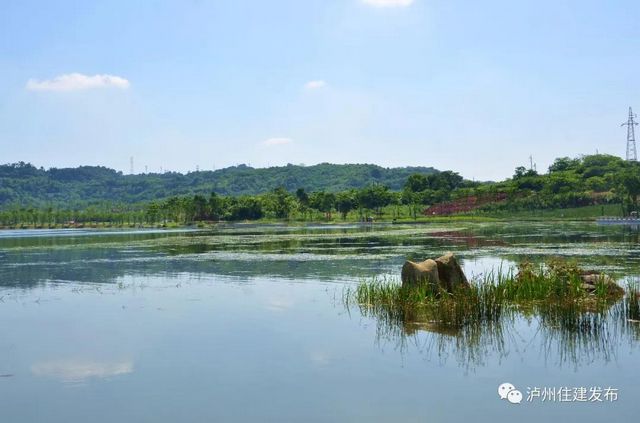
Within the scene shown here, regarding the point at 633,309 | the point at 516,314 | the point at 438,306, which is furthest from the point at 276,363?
the point at 633,309

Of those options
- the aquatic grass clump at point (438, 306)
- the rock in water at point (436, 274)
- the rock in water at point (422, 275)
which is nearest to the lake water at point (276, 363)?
the aquatic grass clump at point (438, 306)

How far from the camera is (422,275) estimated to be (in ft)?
69.6

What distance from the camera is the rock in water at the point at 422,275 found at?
21.2 metres

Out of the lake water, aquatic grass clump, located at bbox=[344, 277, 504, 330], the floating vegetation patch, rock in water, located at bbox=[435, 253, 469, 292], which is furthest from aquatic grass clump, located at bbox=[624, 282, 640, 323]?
rock in water, located at bbox=[435, 253, 469, 292]

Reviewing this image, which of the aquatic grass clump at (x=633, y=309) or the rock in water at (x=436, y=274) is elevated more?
the rock in water at (x=436, y=274)

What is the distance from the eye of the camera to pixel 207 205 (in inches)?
6353

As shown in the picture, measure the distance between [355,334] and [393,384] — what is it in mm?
4995

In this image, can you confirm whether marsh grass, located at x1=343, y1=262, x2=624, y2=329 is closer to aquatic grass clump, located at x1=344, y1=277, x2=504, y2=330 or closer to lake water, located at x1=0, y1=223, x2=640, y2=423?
aquatic grass clump, located at x1=344, y1=277, x2=504, y2=330

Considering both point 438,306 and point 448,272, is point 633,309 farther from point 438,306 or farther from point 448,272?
point 448,272

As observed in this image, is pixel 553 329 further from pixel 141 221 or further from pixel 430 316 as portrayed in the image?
pixel 141 221

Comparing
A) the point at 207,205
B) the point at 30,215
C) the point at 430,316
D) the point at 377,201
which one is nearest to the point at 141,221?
the point at 207,205

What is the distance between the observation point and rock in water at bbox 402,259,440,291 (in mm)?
21156

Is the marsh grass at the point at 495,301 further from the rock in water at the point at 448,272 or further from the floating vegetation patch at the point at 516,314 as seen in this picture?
the rock in water at the point at 448,272

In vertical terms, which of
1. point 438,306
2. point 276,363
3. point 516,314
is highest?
point 438,306
